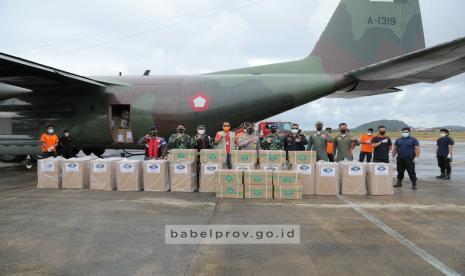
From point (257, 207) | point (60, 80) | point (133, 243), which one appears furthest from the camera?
point (60, 80)

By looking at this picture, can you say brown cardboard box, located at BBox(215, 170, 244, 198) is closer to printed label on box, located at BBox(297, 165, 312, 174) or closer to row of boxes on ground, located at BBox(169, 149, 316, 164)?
row of boxes on ground, located at BBox(169, 149, 316, 164)

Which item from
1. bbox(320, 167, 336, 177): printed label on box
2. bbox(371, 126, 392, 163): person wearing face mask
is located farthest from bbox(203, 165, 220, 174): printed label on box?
bbox(371, 126, 392, 163): person wearing face mask

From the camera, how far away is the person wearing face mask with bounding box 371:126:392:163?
9.95 metres

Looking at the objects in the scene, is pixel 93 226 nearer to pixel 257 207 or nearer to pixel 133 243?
pixel 133 243

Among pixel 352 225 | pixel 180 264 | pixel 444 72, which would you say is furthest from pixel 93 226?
pixel 444 72

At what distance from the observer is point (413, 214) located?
641cm

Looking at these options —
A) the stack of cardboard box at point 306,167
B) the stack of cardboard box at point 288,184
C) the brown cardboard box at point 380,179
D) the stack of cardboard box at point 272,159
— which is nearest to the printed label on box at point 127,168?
the stack of cardboard box at point 272,159

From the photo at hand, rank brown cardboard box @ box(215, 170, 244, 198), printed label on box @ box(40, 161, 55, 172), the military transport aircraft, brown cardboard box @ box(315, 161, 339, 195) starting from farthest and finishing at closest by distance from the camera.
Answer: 1. the military transport aircraft
2. printed label on box @ box(40, 161, 55, 172)
3. brown cardboard box @ box(315, 161, 339, 195)
4. brown cardboard box @ box(215, 170, 244, 198)

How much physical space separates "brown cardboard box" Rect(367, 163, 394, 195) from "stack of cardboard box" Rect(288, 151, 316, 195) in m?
1.38

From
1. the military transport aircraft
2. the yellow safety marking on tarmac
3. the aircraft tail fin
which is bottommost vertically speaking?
the yellow safety marking on tarmac

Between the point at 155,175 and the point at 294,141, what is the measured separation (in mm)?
4049

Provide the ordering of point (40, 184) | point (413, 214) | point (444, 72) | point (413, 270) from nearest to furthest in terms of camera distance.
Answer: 1. point (413, 270)
2. point (413, 214)
3. point (40, 184)
4. point (444, 72)

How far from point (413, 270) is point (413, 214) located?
288 centimetres

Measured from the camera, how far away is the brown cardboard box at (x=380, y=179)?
8.27m
